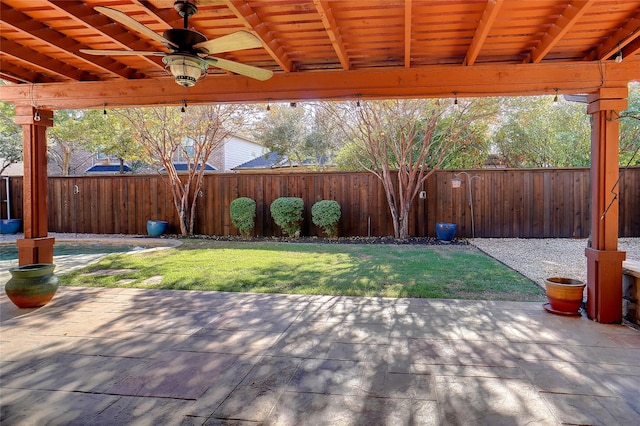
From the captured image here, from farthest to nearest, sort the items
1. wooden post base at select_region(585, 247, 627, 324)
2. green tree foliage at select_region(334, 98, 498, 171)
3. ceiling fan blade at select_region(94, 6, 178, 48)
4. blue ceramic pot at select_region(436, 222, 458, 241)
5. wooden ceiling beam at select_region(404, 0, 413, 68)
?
blue ceramic pot at select_region(436, 222, 458, 241)
green tree foliage at select_region(334, 98, 498, 171)
wooden post base at select_region(585, 247, 627, 324)
wooden ceiling beam at select_region(404, 0, 413, 68)
ceiling fan blade at select_region(94, 6, 178, 48)

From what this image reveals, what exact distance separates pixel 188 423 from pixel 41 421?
784 mm

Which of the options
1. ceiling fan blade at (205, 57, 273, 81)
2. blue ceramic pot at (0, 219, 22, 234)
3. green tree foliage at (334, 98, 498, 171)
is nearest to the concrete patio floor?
ceiling fan blade at (205, 57, 273, 81)

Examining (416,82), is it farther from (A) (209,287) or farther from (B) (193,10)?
(A) (209,287)

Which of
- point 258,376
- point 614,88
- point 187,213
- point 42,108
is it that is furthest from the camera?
point 187,213

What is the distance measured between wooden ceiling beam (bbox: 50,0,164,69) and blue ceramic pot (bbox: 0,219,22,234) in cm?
906

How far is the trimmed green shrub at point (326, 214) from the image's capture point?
8.52 meters

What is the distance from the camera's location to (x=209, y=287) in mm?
4621

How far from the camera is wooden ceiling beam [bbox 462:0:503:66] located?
2.60 meters

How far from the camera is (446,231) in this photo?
27.4ft

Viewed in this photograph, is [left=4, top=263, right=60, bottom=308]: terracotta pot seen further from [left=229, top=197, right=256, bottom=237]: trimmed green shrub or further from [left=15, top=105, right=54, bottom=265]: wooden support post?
[left=229, top=197, right=256, bottom=237]: trimmed green shrub

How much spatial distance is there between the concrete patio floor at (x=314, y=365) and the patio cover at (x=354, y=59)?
107cm

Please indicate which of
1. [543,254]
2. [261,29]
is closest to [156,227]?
[261,29]

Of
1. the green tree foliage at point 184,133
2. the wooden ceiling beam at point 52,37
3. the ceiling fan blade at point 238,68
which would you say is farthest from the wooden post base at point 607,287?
the green tree foliage at point 184,133

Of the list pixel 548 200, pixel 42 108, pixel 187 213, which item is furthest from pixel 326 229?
pixel 42 108
